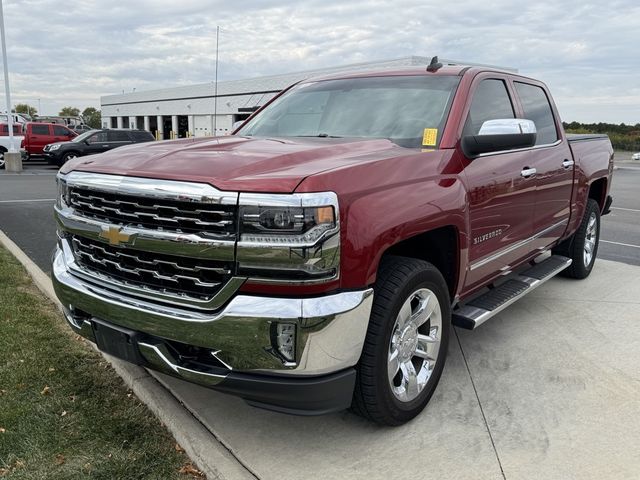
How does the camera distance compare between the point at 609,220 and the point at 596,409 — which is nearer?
the point at 596,409

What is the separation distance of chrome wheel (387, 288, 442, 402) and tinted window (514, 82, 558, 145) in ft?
7.12

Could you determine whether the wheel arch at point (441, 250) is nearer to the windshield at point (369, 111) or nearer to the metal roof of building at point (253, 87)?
the windshield at point (369, 111)

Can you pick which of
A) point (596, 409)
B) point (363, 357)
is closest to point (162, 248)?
point (363, 357)

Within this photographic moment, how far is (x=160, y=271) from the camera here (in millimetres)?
2717

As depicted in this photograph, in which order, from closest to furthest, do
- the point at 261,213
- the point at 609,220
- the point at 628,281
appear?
the point at 261,213
the point at 628,281
the point at 609,220

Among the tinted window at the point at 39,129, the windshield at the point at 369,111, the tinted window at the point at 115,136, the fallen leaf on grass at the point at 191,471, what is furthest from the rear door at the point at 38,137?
the fallen leaf on grass at the point at 191,471

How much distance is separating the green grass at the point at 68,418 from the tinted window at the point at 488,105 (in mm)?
2596

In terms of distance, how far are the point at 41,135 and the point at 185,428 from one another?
82.8 ft

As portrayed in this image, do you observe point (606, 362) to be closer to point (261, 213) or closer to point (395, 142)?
point (395, 142)

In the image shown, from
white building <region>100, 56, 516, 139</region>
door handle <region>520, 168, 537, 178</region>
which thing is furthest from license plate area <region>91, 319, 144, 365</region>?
white building <region>100, 56, 516, 139</region>

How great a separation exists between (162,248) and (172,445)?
42.1 inches

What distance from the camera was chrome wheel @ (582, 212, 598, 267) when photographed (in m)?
6.06

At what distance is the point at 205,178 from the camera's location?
2541 mm

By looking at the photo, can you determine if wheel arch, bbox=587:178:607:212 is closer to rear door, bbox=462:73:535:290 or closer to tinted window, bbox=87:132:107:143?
rear door, bbox=462:73:535:290
